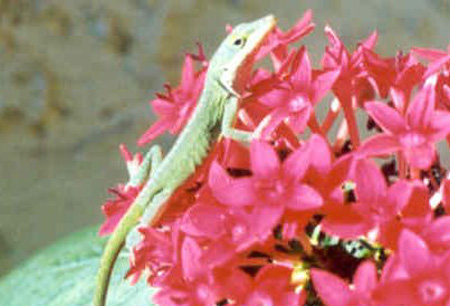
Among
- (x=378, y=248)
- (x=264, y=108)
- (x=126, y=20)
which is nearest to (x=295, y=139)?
(x=264, y=108)

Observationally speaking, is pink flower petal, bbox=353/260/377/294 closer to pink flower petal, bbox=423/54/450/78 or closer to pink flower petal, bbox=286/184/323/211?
pink flower petal, bbox=286/184/323/211

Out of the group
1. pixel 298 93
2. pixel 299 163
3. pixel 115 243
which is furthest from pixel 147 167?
pixel 299 163

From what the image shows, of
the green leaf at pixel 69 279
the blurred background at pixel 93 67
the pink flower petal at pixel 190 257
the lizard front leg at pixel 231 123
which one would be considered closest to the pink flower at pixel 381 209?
the pink flower petal at pixel 190 257

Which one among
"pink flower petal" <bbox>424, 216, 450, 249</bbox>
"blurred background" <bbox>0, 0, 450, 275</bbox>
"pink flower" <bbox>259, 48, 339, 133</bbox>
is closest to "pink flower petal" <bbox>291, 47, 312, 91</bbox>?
"pink flower" <bbox>259, 48, 339, 133</bbox>

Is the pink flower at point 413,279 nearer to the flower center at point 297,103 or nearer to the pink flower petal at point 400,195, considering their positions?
the pink flower petal at point 400,195

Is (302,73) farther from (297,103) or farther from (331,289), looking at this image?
(331,289)

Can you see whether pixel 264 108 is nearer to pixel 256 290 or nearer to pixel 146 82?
pixel 256 290
